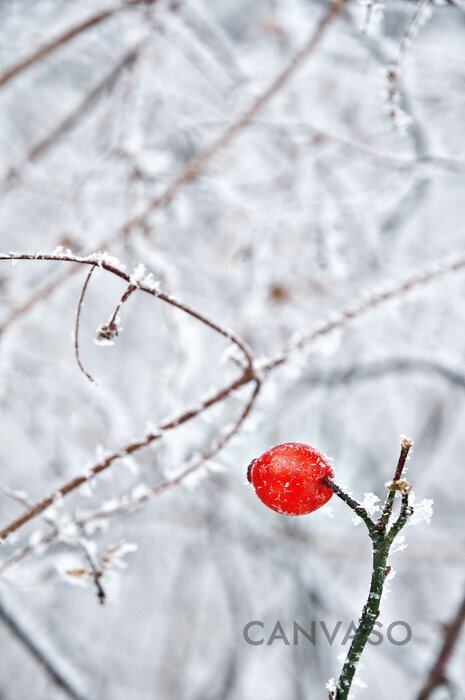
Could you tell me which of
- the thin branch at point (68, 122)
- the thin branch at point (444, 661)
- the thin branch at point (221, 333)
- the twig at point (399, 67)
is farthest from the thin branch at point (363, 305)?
the thin branch at point (68, 122)

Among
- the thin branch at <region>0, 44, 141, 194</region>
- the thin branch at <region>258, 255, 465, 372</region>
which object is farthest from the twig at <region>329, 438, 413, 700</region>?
the thin branch at <region>0, 44, 141, 194</region>

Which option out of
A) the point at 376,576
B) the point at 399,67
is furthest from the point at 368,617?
the point at 399,67

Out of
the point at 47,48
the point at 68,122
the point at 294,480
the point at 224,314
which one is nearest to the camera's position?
the point at 294,480

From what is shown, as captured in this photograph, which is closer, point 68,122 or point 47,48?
point 47,48

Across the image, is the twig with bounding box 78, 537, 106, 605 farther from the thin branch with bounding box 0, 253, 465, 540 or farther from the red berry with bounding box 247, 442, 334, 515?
the red berry with bounding box 247, 442, 334, 515

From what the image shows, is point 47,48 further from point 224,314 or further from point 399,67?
point 224,314

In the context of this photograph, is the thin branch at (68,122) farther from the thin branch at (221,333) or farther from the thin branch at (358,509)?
the thin branch at (358,509)

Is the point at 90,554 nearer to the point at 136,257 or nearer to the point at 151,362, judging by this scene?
the point at 136,257
